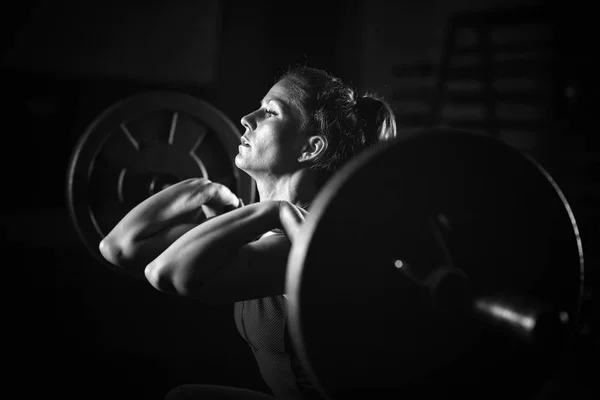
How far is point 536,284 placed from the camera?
29.9 inches

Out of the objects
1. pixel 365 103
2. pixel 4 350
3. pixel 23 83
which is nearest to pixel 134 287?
pixel 4 350

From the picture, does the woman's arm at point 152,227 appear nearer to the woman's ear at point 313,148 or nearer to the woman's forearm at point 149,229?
the woman's forearm at point 149,229

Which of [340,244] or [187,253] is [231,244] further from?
[340,244]

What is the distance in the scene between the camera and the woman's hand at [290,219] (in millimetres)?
801

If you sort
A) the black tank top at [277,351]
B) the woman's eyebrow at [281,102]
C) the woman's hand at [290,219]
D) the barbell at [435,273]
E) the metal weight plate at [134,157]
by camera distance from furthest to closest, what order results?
the metal weight plate at [134,157]
the woman's eyebrow at [281,102]
the black tank top at [277,351]
the woman's hand at [290,219]
the barbell at [435,273]

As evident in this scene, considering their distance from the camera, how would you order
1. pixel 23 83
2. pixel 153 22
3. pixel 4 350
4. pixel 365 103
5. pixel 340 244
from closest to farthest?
pixel 340 244 → pixel 365 103 → pixel 4 350 → pixel 23 83 → pixel 153 22

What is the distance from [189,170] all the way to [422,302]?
3.05 ft

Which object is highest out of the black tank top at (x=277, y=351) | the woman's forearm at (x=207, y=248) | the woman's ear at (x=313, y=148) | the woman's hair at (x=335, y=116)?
the woman's hair at (x=335, y=116)

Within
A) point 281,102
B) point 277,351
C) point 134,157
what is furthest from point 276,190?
point 134,157

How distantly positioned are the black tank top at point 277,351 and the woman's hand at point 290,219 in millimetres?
330

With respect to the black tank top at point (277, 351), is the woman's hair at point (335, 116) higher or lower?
higher

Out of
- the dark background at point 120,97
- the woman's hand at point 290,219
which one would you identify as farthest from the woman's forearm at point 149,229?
the dark background at point 120,97

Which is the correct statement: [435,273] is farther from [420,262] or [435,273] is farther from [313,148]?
[313,148]

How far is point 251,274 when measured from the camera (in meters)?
0.90
